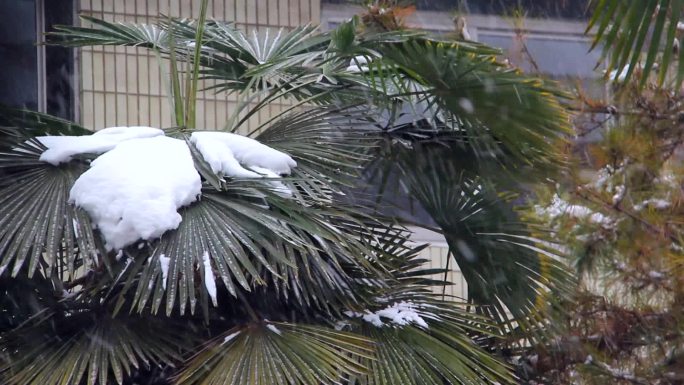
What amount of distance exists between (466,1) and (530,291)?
12.3ft

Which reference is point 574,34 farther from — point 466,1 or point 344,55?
point 344,55

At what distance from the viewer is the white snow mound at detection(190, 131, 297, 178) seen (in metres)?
3.46

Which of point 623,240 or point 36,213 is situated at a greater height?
point 36,213

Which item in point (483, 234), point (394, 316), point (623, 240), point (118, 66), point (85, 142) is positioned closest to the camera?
point (85, 142)

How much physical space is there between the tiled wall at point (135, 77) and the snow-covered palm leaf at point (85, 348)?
321 cm

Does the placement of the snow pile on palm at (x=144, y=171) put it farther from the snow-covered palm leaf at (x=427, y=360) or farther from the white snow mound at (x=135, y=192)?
the snow-covered palm leaf at (x=427, y=360)

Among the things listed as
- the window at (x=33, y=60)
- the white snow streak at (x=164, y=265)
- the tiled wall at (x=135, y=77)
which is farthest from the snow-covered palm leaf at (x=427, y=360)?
the window at (x=33, y=60)

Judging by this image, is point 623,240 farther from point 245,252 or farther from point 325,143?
point 245,252

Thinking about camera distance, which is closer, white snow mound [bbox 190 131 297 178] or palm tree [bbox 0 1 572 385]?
palm tree [bbox 0 1 572 385]

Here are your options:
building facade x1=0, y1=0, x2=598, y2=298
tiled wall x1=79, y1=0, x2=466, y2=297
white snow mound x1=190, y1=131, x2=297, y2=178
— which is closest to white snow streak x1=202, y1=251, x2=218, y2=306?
white snow mound x1=190, y1=131, x2=297, y2=178

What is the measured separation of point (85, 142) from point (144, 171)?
1.18 ft

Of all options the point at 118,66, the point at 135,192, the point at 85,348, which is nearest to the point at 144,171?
the point at 135,192

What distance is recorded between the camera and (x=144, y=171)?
10.8ft

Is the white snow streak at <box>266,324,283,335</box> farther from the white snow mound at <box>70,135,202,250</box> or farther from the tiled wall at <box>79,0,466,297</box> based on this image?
the tiled wall at <box>79,0,466,297</box>
